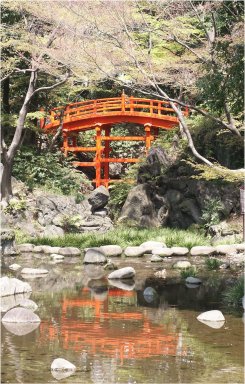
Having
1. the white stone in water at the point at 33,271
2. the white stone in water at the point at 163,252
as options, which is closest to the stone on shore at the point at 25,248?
the white stone in water at the point at 163,252

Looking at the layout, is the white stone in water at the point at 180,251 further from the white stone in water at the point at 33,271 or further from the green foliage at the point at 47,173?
the green foliage at the point at 47,173

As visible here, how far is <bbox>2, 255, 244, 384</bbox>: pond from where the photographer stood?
6707 millimetres

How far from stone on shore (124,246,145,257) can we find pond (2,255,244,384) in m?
3.70

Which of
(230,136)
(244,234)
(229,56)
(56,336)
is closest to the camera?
(56,336)

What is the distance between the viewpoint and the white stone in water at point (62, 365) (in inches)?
265

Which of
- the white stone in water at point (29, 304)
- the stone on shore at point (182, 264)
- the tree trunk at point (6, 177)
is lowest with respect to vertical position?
the white stone in water at point (29, 304)

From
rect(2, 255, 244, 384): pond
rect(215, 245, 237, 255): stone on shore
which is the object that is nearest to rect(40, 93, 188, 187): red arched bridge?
rect(215, 245, 237, 255): stone on shore

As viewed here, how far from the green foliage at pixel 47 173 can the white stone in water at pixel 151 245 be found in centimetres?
595

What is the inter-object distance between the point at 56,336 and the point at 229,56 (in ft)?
19.0

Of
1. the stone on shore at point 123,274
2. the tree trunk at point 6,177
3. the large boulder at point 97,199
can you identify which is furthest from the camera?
the large boulder at point 97,199

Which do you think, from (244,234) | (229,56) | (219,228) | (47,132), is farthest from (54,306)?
(47,132)

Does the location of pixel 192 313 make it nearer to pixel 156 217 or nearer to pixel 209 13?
pixel 209 13

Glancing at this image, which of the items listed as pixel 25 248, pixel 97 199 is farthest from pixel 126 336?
pixel 97 199

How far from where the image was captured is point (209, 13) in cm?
1316
